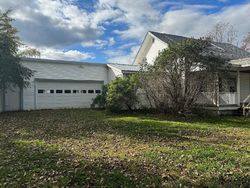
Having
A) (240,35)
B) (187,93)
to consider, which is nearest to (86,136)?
(187,93)

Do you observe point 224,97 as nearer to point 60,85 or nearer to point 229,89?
point 229,89

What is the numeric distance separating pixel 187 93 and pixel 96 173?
463 inches

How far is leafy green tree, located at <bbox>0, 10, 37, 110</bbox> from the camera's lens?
60.3 ft

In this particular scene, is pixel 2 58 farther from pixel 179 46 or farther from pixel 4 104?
pixel 179 46

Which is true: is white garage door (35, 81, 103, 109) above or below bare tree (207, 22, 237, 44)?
below

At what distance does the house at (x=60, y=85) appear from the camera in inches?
819

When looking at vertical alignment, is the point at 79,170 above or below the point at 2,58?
below

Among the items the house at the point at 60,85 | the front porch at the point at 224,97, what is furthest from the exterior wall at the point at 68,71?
the front porch at the point at 224,97

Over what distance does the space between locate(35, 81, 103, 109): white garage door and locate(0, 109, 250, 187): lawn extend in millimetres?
10182

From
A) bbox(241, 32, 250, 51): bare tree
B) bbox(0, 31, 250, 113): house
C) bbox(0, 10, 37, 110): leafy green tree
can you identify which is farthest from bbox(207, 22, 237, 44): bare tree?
bbox(0, 10, 37, 110): leafy green tree

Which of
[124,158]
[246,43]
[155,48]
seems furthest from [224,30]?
[124,158]

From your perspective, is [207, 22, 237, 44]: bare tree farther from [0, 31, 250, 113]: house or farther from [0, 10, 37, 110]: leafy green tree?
[0, 10, 37, 110]: leafy green tree

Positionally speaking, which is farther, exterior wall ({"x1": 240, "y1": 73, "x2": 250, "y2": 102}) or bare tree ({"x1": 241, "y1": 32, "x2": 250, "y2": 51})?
bare tree ({"x1": 241, "y1": 32, "x2": 250, "y2": 51})

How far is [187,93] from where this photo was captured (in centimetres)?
1666
